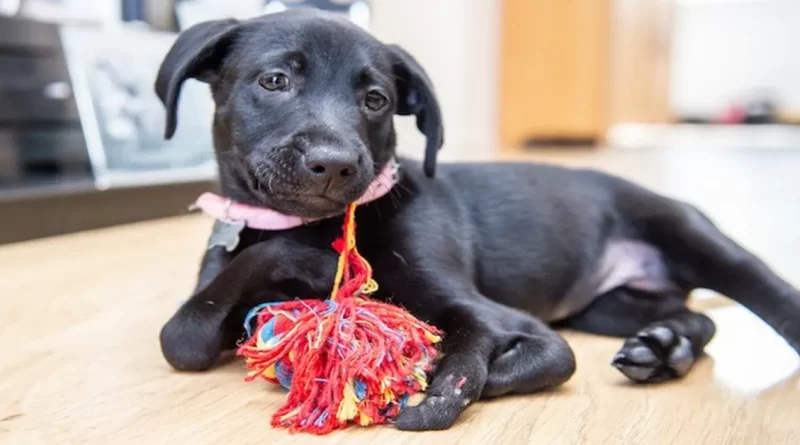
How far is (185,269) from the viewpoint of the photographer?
2.72 meters

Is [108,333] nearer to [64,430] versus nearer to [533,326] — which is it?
[64,430]

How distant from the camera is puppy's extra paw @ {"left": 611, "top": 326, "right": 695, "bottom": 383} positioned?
164cm

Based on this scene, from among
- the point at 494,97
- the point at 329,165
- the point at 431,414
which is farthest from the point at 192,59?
the point at 494,97

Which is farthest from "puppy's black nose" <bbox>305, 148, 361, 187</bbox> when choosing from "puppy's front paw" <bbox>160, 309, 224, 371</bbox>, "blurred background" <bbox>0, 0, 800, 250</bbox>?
"blurred background" <bbox>0, 0, 800, 250</bbox>

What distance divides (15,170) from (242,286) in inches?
87.1

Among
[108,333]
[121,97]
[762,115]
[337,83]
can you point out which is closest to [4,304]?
[108,333]

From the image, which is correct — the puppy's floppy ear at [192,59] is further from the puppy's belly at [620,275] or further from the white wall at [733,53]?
the white wall at [733,53]

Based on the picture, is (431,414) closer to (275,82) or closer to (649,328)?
(649,328)

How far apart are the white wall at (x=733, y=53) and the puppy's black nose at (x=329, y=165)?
11381 millimetres

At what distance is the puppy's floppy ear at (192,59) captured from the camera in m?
1.72

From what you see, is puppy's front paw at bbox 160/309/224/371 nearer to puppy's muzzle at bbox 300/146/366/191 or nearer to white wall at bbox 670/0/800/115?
puppy's muzzle at bbox 300/146/366/191

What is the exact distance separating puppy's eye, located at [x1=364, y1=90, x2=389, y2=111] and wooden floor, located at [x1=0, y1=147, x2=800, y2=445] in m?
0.60

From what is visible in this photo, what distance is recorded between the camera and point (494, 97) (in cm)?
813

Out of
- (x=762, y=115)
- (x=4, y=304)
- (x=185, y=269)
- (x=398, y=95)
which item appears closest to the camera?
(x=398, y=95)
